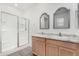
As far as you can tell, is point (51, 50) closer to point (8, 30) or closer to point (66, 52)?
point (66, 52)

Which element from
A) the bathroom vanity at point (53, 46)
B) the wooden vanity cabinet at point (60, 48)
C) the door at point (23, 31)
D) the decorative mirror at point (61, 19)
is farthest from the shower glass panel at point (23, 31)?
the decorative mirror at point (61, 19)

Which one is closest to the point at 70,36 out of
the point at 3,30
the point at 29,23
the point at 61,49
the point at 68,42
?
the point at 68,42

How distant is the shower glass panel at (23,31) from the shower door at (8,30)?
0.09 metres

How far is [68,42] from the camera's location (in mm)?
1256

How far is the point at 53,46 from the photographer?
1384mm

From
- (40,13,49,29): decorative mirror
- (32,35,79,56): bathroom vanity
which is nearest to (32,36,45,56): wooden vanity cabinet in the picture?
(32,35,79,56): bathroom vanity

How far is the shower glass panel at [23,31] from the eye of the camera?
1.41 metres

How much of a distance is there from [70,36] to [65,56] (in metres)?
0.32

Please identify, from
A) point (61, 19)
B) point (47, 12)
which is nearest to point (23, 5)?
point (47, 12)

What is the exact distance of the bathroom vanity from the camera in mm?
1219

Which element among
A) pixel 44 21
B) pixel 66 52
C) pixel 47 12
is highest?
pixel 47 12

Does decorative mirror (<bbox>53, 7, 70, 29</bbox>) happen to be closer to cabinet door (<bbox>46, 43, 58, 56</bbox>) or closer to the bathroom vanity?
the bathroom vanity

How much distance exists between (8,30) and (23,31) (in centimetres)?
24

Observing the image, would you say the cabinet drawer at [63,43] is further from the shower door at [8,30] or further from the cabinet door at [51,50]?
the shower door at [8,30]
